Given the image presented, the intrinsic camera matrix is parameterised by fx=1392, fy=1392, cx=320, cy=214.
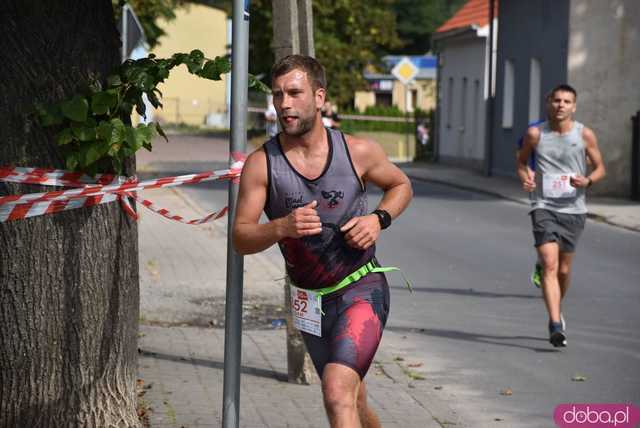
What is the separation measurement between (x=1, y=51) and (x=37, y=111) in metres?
0.31

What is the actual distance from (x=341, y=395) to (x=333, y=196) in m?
0.76

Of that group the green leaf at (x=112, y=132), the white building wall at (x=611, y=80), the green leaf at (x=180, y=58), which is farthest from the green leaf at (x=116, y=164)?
the white building wall at (x=611, y=80)

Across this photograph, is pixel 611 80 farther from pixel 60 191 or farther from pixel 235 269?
pixel 235 269

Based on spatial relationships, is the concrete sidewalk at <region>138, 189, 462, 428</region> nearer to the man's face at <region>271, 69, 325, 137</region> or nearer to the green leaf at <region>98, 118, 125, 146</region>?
the green leaf at <region>98, 118, 125, 146</region>

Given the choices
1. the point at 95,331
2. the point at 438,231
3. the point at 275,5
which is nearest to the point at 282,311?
the point at 275,5

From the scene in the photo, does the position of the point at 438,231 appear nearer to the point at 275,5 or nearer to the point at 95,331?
the point at 275,5

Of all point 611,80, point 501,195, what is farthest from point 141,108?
point 611,80

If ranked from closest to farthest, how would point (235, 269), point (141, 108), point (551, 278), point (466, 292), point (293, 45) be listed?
point (235, 269) → point (141, 108) → point (293, 45) → point (551, 278) → point (466, 292)

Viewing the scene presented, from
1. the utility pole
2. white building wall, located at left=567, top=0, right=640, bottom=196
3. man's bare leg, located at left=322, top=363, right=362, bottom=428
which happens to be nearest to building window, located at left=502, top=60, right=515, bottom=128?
white building wall, located at left=567, top=0, right=640, bottom=196

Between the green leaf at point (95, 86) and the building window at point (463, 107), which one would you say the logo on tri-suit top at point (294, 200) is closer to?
the green leaf at point (95, 86)

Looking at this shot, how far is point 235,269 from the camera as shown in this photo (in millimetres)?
5590

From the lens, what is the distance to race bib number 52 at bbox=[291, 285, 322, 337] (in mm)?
5402

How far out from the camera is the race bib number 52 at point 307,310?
5.40 metres

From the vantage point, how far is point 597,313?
11.2 meters
